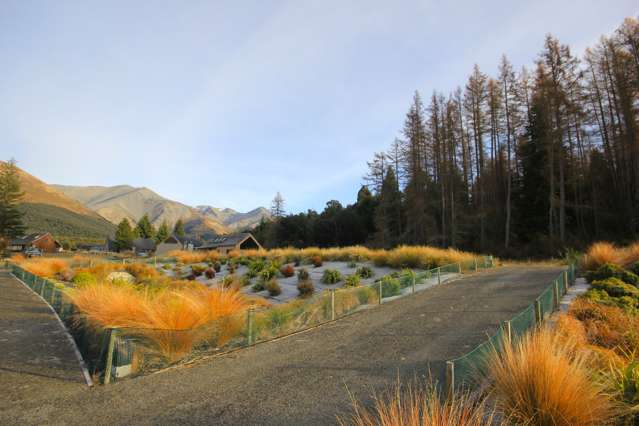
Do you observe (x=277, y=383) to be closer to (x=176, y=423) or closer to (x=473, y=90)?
(x=176, y=423)

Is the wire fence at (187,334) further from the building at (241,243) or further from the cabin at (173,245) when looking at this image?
the cabin at (173,245)

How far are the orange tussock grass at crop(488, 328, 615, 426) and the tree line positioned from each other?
2414 centimetres

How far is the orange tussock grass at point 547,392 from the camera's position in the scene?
268cm

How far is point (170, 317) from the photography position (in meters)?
6.12

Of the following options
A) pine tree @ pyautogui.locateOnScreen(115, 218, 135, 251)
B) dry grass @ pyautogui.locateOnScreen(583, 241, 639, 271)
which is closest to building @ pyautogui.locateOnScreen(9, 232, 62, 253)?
pine tree @ pyautogui.locateOnScreen(115, 218, 135, 251)

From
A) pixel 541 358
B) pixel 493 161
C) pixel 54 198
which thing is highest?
pixel 54 198

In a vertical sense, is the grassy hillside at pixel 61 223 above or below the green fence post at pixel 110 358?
above

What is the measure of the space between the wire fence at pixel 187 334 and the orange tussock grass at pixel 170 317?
0.02 m

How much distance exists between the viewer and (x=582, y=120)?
23.9m

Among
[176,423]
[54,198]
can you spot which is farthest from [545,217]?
[54,198]

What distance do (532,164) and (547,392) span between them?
3085cm

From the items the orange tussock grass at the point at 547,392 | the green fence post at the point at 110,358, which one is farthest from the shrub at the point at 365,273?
the orange tussock grass at the point at 547,392

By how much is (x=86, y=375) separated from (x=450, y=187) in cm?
3039

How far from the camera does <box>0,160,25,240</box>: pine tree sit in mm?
50156
